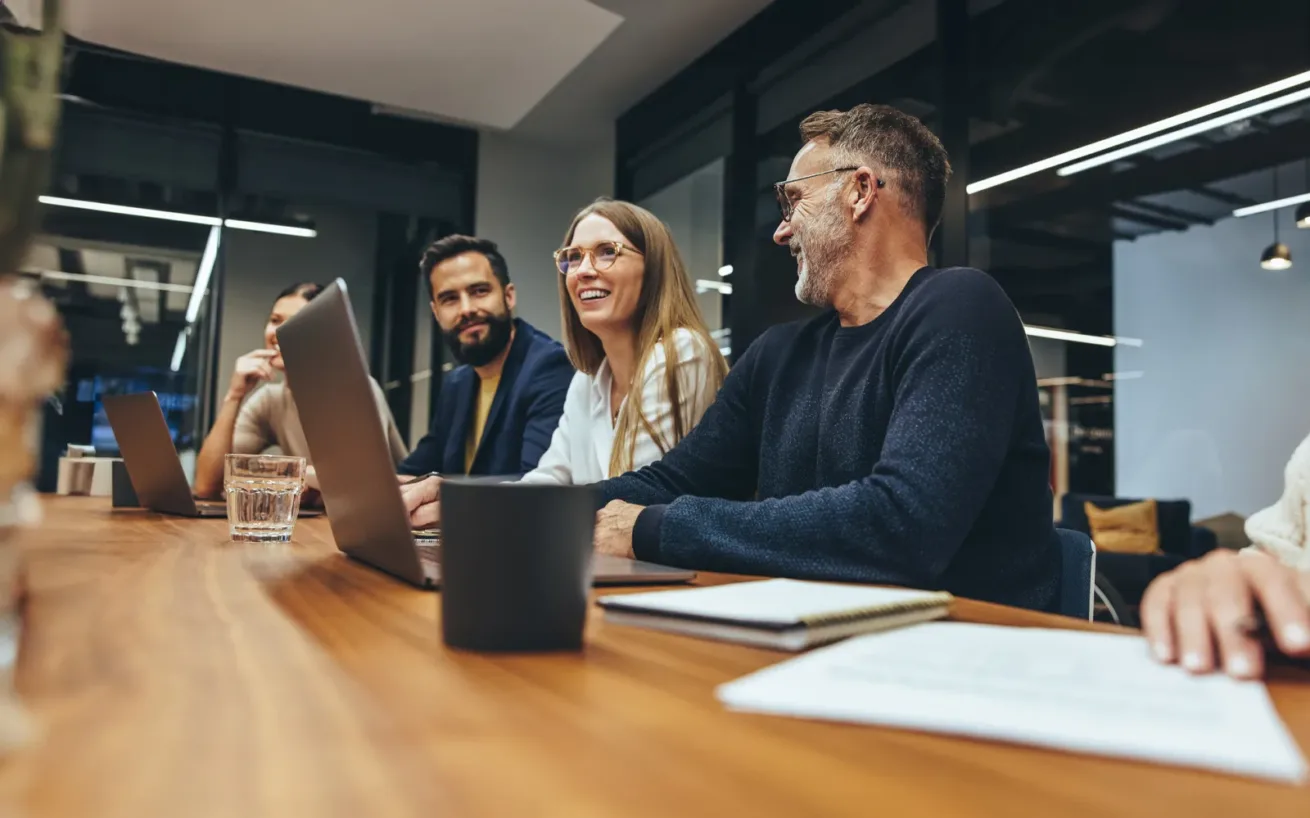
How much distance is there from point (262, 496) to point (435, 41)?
11.2 ft

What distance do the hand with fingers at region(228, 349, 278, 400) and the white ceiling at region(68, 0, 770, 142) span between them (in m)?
1.88

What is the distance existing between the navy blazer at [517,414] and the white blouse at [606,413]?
35 cm

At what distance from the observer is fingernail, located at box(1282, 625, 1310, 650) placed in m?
0.51

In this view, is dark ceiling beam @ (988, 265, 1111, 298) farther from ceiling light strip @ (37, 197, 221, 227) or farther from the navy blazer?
ceiling light strip @ (37, 197, 221, 227)

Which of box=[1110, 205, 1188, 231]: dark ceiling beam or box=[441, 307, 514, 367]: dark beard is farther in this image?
box=[1110, 205, 1188, 231]: dark ceiling beam

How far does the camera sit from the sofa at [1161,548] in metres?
4.63

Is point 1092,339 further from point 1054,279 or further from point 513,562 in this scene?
point 513,562

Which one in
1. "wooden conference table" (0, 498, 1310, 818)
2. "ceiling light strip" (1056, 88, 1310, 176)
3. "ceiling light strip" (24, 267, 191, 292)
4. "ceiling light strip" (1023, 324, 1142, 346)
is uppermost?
"ceiling light strip" (1056, 88, 1310, 176)

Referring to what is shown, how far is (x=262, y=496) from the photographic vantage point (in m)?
1.20

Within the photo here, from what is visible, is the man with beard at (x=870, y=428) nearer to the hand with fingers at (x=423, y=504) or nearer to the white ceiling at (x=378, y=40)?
the hand with fingers at (x=423, y=504)

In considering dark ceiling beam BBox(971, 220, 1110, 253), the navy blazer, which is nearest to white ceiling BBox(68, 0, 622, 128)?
the navy blazer

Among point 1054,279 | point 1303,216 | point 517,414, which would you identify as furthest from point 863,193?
point 1054,279

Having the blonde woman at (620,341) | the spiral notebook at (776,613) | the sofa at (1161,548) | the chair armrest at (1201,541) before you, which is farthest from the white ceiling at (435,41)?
the spiral notebook at (776,613)

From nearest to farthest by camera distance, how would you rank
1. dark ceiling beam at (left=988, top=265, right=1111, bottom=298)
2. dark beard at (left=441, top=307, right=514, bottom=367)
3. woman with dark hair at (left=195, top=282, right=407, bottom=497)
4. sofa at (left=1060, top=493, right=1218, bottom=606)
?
woman with dark hair at (left=195, top=282, right=407, bottom=497) → dark beard at (left=441, top=307, right=514, bottom=367) → dark ceiling beam at (left=988, top=265, right=1111, bottom=298) → sofa at (left=1060, top=493, right=1218, bottom=606)
